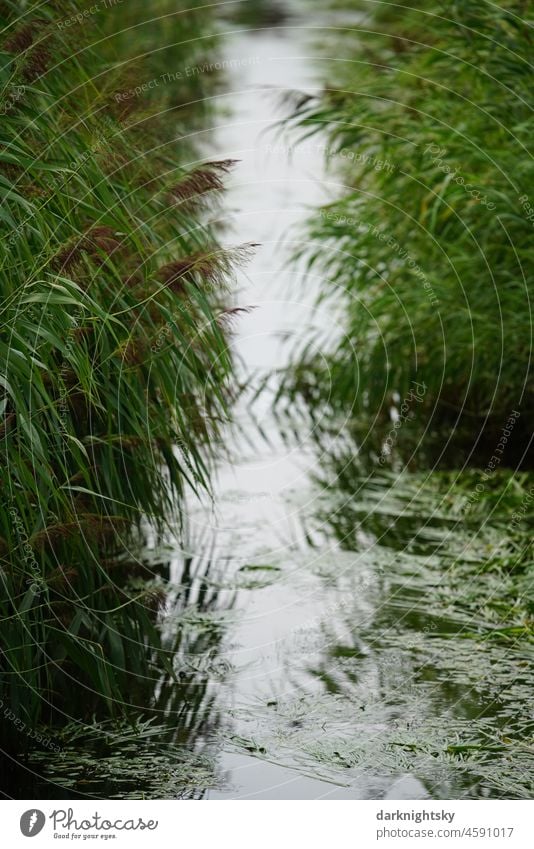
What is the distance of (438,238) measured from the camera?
661 cm

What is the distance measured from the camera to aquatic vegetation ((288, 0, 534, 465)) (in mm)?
6285

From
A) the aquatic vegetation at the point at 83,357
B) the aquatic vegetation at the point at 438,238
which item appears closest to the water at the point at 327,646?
the aquatic vegetation at the point at 83,357

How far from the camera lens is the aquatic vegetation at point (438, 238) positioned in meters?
6.29

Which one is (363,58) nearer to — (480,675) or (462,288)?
(462,288)

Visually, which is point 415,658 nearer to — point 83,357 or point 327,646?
point 327,646

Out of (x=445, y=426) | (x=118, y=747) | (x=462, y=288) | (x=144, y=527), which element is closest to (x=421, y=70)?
(x=462, y=288)

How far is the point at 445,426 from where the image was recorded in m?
7.09
